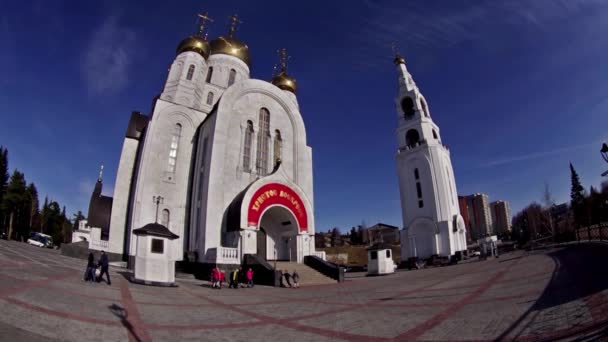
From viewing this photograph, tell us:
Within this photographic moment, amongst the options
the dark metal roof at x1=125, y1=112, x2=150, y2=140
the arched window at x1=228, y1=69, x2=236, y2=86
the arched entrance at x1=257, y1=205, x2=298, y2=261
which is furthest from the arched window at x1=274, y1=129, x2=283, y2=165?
the dark metal roof at x1=125, y1=112, x2=150, y2=140

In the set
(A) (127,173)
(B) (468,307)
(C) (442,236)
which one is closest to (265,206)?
(A) (127,173)

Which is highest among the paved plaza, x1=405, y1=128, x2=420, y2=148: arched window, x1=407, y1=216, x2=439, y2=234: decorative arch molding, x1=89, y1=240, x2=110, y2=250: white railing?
x1=405, y1=128, x2=420, y2=148: arched window

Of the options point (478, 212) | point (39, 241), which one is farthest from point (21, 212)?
point (478, 212)

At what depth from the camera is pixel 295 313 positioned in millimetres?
8125

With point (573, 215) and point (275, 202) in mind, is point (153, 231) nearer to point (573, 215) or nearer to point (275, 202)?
point (275, 202)

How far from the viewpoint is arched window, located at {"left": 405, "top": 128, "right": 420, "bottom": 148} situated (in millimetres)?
38500

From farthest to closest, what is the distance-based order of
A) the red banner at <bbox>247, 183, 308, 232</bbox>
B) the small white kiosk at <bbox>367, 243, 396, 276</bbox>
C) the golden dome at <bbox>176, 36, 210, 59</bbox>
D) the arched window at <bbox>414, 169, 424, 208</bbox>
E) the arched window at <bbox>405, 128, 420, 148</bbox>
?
the arched window at <bbox>405, 128, 420, 148</bbox> < the arched window at <bbox>414, 169, 424, 208</bbox> < the golden dome at <bbox>176, 36, 210, 59</bbox> < the small white kiosk at <bbox>367, 243, 396, 276</bbox> < the red banner at <bbox>247, 183, 308, 232</bbox>

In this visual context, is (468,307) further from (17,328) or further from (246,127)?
(246,127)

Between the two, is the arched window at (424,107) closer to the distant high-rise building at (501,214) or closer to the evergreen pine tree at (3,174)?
the evergreen pine tree at (3,174)

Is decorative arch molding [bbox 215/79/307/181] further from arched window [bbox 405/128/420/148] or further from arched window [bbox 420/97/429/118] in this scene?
arched window [bbox 420/97/429/118]

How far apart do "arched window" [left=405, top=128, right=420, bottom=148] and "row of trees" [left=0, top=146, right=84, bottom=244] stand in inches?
2132

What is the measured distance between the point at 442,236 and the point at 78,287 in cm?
3104

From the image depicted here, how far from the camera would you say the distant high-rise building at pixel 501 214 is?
10356 cm

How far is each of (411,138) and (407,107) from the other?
14.3 feet
